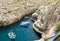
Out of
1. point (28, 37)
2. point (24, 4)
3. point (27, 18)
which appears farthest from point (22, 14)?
point (28, 37)

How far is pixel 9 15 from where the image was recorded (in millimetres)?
23828

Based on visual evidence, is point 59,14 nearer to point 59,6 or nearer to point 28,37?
point 59,6

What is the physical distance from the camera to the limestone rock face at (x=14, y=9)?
74.7ft

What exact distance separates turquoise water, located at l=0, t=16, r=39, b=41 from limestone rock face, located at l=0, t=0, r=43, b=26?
0.78 meters

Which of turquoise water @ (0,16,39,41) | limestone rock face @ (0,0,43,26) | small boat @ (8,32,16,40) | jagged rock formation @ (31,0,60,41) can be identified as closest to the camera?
jagged rock formation @ (31,0,60,41)

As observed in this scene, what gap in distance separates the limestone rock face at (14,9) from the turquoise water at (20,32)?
785 mm

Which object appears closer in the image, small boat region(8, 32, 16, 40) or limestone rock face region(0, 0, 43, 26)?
small boat region(8, 32, 16, 40)

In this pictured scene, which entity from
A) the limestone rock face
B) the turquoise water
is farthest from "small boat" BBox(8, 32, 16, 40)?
the limestone rock face

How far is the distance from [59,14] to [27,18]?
20.1ft

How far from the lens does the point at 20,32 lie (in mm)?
20750

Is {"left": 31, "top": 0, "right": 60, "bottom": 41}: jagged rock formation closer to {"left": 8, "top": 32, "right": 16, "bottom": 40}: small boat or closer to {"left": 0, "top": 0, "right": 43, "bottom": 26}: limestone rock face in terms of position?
{"left": 8, "top": 32, "right": 16, "bottom": 40}: small boat

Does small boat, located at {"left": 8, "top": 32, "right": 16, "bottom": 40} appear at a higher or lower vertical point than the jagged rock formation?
lower

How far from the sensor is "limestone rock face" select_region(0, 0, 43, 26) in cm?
2277

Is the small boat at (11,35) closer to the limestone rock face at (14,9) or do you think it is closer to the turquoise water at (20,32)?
the turquoise water at (20,32)
